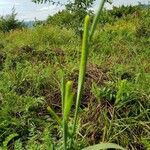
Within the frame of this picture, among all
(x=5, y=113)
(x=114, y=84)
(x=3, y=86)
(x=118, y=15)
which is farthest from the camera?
(x=118, y=15)

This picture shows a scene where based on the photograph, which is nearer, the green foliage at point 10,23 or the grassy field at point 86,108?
the grassy field at point 86,108

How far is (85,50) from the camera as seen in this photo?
3.77 feet

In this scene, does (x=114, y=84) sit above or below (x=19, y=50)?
above

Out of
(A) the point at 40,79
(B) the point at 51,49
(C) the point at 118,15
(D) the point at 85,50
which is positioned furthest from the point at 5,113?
(C) the point at 118,15

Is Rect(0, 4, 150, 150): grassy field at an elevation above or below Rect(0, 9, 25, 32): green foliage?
above

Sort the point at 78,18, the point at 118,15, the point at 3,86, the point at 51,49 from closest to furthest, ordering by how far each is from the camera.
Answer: the point at 3,86
the point at 51,49
the point at 78,18
the point at 118,15

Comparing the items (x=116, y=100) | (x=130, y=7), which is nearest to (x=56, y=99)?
(x=116, y=100)

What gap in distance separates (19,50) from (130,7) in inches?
475

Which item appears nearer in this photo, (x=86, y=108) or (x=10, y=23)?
(x=86, y=108)

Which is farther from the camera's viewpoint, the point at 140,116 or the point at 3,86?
the point at 3,86

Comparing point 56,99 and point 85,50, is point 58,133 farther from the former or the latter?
point 85,50

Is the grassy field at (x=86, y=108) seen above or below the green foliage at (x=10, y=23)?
above

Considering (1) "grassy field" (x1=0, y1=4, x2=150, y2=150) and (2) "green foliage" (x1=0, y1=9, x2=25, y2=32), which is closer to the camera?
(1) "grassy field" (x1=0, y1=4, x2=150, y2=150)

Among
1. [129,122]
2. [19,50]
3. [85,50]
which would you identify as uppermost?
[85,50]
